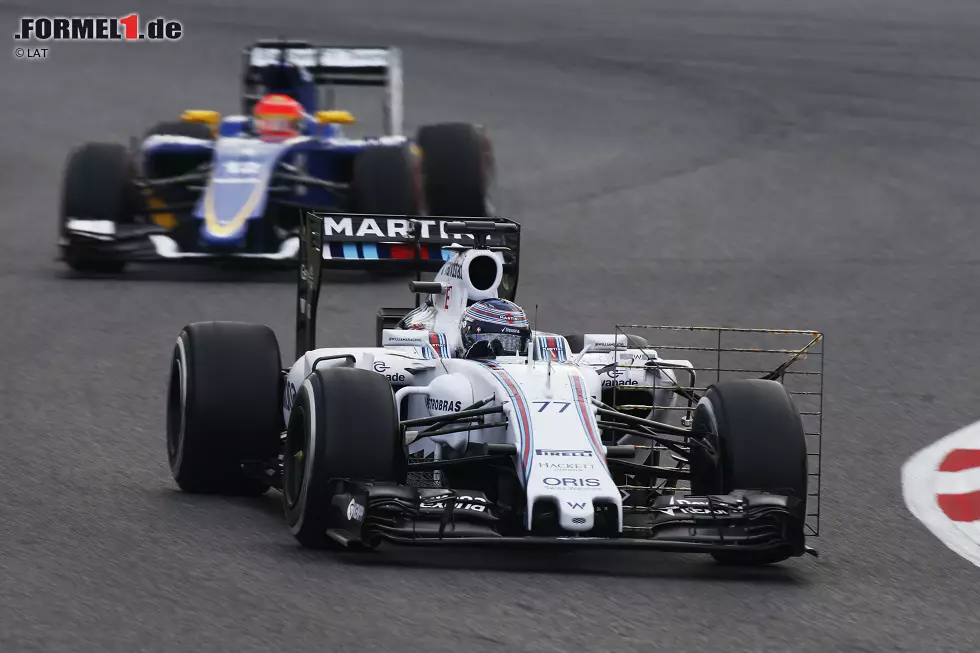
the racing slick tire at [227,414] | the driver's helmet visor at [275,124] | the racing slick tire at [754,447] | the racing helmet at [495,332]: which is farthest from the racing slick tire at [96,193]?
the racing slick tire at [754,447]

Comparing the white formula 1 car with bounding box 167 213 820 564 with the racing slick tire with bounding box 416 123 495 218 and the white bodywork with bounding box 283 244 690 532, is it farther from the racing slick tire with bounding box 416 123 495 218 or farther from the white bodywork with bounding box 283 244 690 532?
the racing slick tire with bounding box 416 123 495 218

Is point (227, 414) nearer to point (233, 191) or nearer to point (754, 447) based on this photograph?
point (754, 447)

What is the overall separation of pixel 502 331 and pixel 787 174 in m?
16.2

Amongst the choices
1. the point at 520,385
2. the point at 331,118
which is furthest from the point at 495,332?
the point at 331,118

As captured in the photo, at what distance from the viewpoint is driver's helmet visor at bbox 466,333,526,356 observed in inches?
439

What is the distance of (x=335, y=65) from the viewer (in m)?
23.1

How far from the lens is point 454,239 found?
12469 mm

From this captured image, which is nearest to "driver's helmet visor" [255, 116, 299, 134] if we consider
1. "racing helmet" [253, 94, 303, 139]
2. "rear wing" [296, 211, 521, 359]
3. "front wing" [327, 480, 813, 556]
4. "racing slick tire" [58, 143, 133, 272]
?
"racing helmet" [253, 94, 303, 139]

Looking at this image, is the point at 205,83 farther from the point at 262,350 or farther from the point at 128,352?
the point at 262,350

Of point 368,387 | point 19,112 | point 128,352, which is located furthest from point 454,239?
point 19,112

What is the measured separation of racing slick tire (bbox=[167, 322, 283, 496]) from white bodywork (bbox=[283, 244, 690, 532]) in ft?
0.56

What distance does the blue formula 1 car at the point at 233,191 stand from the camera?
19.8 meters

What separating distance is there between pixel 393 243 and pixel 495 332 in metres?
1.51

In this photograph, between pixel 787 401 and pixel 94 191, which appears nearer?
pixel 787 401
